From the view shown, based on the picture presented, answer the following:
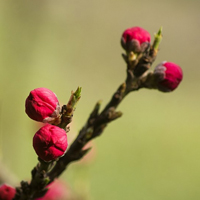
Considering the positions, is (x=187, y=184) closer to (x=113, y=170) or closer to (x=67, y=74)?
(x=113, y=170)

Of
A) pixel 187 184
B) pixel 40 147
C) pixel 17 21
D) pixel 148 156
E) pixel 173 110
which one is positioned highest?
pixel 173 110

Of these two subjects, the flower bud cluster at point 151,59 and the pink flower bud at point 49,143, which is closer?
the pink flower bud at point 49,143

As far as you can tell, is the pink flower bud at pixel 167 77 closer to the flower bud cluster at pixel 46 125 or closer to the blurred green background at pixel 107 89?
the flower bud cluster at pixel 46 125

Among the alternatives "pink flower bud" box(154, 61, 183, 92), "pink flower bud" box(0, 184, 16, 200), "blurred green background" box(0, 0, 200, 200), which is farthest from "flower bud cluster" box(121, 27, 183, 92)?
"blurred green background" box(0, 0, 200, 200)

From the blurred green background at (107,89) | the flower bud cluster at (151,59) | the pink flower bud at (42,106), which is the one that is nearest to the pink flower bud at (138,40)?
the flower bud cluster at (151,59)

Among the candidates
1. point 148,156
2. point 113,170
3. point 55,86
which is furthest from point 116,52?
point 113,170

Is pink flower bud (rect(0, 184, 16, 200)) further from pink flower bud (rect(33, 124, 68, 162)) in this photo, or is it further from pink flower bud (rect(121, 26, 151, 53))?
pink flower bud (rect(121, 26, 151, 53))

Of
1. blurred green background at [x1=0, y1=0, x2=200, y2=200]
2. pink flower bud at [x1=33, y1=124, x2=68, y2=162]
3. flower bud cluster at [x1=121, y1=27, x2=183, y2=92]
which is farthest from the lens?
A: blurred green background at [x1=0, y1=0, x2=200, y2=200]
